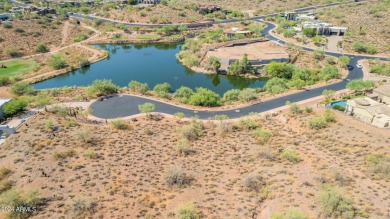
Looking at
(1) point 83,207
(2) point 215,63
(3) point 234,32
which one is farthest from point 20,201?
(3) point 234,32

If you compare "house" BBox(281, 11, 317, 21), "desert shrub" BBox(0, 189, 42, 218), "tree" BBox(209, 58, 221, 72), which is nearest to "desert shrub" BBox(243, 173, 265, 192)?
"desert shrub" BBox(0, 189, 42, 218)

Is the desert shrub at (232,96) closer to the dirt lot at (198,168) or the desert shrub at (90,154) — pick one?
the dirt lot at (198,168)

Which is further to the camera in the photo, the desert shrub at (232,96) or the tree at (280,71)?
the tree at (280,71)

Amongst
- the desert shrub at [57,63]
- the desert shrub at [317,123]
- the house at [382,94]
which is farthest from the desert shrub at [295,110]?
the desert shrub at [57,63]

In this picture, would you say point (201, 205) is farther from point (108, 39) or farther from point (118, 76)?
point (108, 39)

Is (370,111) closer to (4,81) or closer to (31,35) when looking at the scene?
(4,81)
